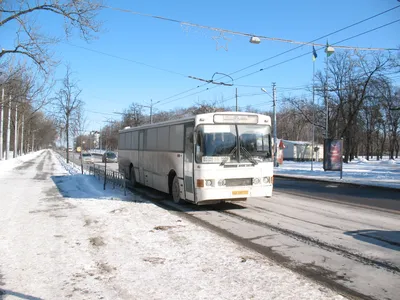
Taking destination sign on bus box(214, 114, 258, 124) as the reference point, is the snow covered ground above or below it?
below

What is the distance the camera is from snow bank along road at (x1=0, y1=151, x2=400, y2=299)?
4371 mm

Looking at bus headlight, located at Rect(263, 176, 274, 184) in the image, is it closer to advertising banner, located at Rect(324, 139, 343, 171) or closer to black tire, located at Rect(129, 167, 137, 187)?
black tire, located at Rect(129, 167, 137, 187)

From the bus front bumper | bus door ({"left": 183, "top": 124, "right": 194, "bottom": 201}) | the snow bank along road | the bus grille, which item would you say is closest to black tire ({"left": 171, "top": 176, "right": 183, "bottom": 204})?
bus door ({"left": 183, "top": 124, "right": 194, "bottom": 201})

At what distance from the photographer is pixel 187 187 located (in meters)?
10.3

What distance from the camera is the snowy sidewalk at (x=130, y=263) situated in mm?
4266

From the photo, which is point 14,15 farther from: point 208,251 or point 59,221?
point 208,251

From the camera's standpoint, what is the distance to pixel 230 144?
9938 mm

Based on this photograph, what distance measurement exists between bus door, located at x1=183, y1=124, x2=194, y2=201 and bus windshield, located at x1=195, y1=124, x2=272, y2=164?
33cm

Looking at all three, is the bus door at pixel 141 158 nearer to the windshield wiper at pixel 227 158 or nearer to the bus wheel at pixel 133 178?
the bus wheel at pixel 133 178

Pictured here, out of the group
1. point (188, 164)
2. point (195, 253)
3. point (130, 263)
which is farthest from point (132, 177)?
point (130, 263)

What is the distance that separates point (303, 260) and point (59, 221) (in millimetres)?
5594

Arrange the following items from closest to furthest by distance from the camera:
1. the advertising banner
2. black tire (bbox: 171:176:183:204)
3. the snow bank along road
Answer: the snow bank along road
black tire (bbox: 171:176:183:204)
the advertising banner

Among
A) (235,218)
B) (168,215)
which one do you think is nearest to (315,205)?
(235,218)

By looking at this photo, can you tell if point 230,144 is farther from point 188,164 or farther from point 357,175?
point 357,175
